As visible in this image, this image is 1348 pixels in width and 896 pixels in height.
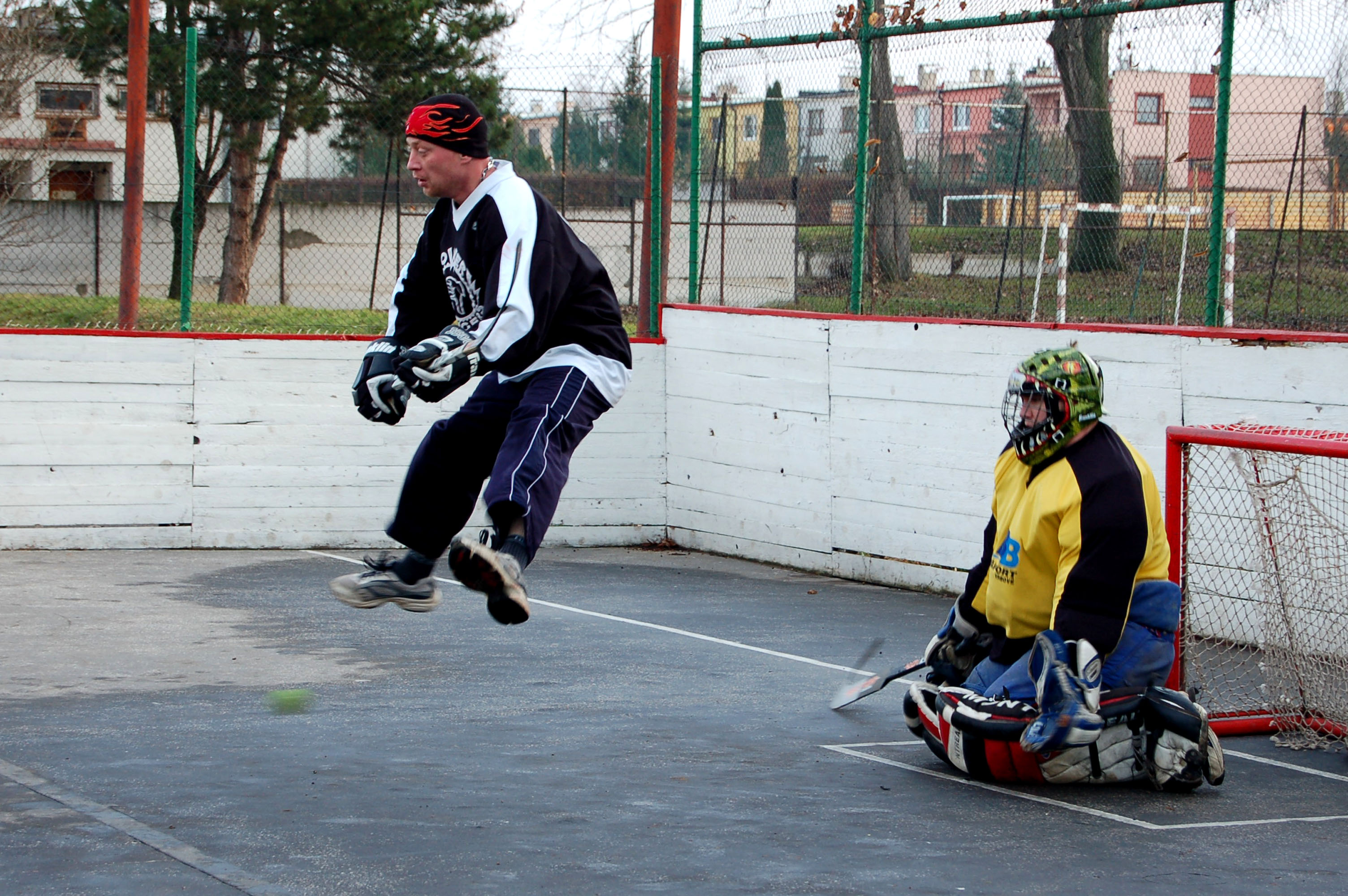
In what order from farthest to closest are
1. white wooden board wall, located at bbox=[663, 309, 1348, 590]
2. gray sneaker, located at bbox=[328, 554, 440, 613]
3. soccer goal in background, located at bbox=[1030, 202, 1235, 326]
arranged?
1. soccer goal in background, located at bbox=[1030, 202, 1235, 326]
2. white wooden board wall, located at bbox=[663, 309, 1348, 590]
3. gray sneaker, located at bbox=[328, 554, 440, 613]

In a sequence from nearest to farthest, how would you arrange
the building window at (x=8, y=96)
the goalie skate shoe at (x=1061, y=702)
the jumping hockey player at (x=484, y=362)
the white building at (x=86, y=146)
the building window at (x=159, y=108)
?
1. the goalie skate shoe at (x=1061, y=702)
2. the jumping hockey player at (x=484, y=362)
3. the white building at (x=86, y=146)
4. the building window at (x=159, y=108)
5. the building window at (x=8, y=96)

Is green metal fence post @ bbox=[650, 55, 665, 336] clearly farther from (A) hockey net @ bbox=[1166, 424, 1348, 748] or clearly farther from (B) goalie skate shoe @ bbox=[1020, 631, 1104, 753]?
(B) goalie skate shoe @ bbox=[1020, 631, 1104, 753]

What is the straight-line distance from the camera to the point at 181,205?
37.9 ft

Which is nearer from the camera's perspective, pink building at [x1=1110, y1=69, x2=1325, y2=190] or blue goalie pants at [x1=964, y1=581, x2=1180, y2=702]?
blue goalie pants at [x1=964, y1=581, x2=1180, y2=702]

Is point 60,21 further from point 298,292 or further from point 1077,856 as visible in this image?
point 1077,856

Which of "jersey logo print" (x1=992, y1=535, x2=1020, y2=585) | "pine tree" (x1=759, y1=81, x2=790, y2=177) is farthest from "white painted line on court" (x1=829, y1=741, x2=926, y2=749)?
"pine tree" (x1=759, y1=81, x2=790, y2=177)

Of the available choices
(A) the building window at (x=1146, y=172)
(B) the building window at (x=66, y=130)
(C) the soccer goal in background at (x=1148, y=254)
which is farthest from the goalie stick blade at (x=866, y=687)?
(B) the building window at (x=66, y=130)

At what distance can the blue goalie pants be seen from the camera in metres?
5.38

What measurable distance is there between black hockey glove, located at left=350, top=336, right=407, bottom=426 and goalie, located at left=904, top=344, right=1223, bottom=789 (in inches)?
80.9

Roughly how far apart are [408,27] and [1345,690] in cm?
1710

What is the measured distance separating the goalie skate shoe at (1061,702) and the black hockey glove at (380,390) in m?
2.21

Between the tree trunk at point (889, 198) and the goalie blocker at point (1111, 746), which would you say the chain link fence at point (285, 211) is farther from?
the goalie blocker at point (1111, 746)

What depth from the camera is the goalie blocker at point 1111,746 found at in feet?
17.0

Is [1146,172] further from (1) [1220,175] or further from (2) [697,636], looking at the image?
(2) [697,636]
